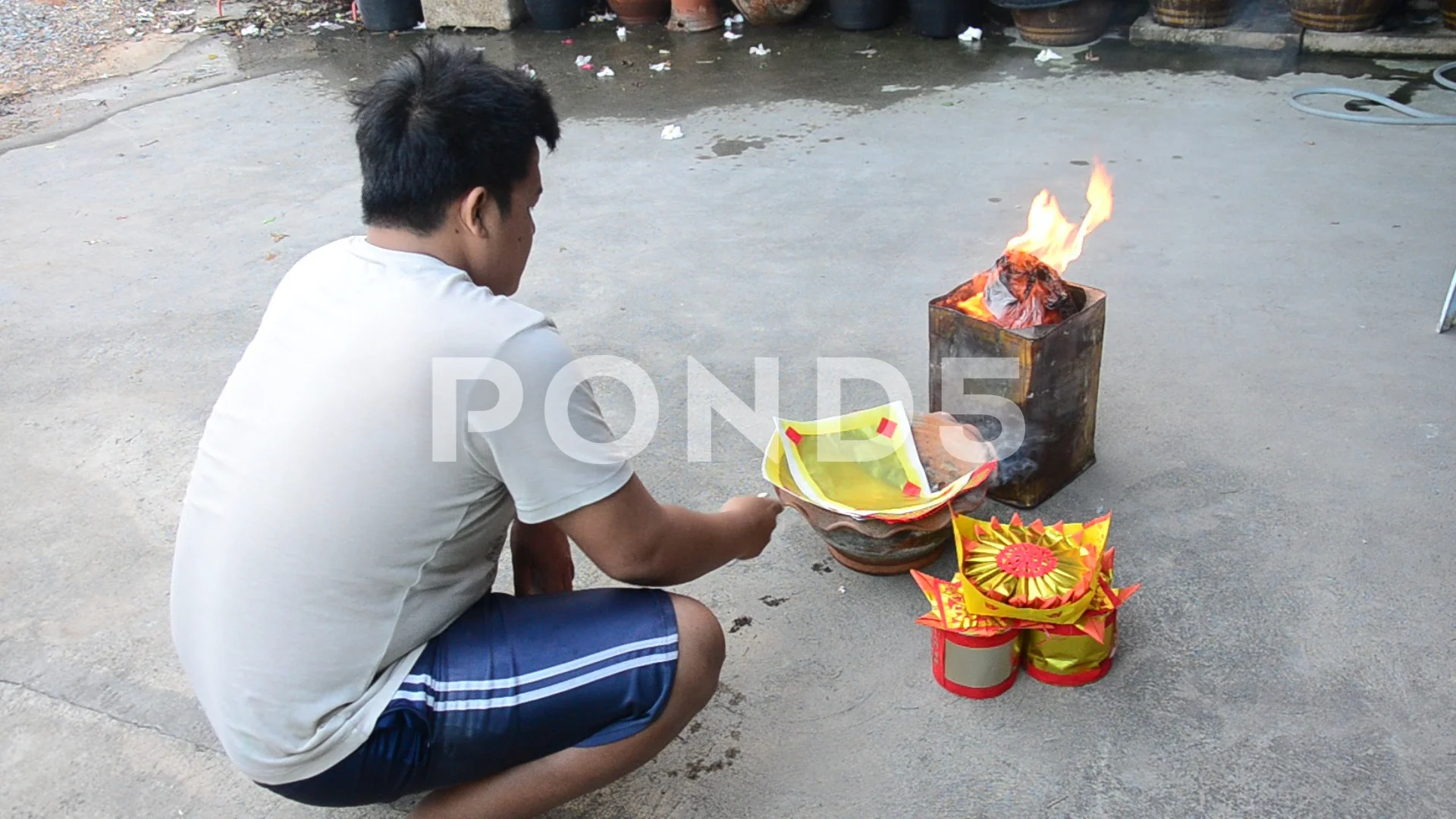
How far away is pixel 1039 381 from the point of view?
2.44 meters

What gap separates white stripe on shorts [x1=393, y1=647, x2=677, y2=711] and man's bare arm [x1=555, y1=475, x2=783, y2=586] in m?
0.13

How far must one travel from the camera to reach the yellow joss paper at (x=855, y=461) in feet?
7.89

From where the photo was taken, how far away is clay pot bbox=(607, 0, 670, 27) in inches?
311

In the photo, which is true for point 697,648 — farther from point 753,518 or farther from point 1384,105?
point 1384,105

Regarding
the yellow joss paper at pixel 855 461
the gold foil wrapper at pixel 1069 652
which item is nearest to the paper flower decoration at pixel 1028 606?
the gold foil wrapper at pixel 1069 652

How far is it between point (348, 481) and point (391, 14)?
794cm

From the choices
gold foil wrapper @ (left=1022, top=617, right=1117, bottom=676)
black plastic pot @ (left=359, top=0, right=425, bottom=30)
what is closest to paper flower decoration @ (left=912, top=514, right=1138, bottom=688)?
gold foil wrapper @ (left=1022, top=617, right=1117, bottom=676)

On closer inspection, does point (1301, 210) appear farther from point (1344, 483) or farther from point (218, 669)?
point (218, 669)

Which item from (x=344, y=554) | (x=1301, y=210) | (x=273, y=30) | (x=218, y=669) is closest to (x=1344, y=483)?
(x=1301, y=210)

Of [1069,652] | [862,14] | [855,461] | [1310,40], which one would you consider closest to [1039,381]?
[855,461]

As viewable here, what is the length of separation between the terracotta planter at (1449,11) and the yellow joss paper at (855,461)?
529 cm

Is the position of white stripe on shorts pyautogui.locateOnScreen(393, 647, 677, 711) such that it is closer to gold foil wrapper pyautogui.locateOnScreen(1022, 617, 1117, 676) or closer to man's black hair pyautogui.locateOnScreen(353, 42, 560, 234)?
man's black hair pyautogui.locateOnScreen(353, 42, 560, 234)

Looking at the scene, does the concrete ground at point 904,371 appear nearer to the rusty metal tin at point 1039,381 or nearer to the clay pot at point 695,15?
the rusty metal tin at point 1039,381

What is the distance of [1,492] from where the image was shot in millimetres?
3039
